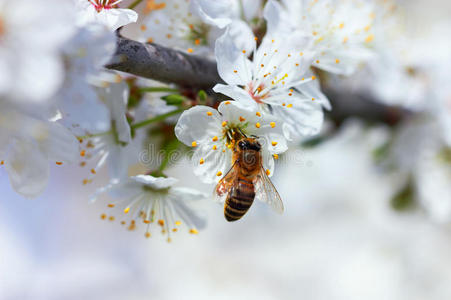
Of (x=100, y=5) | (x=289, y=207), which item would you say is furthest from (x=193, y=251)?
(x=100, y=5)

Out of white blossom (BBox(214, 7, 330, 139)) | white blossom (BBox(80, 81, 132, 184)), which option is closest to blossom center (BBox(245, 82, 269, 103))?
white blossom (BBox(214, 7, 330, 139))

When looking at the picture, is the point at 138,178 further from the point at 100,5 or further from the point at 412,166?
the point at 412,166

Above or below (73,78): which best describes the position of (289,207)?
below

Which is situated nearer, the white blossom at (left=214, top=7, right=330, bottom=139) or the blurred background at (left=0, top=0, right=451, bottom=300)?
the white blossom at (left=214, top=7, right=330, bottom=139)

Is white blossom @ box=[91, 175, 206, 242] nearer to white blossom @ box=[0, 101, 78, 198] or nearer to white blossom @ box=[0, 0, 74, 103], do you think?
white blossom @ box=[0, 101, 78, 198]

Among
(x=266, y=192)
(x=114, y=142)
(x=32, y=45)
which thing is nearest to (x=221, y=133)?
(x=266, y=192)

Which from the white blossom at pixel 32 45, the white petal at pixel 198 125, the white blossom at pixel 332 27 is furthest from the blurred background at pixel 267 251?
the white blossom at pixel 32 45

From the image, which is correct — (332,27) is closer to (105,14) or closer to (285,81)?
(285,81)

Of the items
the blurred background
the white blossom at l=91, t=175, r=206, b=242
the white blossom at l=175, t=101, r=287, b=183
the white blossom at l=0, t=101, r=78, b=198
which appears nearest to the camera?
the white blossom at l=0, t=101, r=78, b=198
